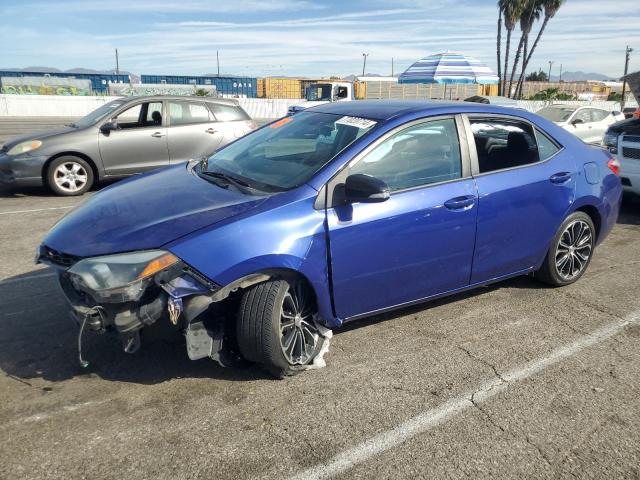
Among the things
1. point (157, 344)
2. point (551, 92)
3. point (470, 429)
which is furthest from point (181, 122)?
point (551, 92)

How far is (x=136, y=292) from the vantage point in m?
2.80

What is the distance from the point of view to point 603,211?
487cm

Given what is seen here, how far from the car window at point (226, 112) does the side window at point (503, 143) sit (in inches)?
244

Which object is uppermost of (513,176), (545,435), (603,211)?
(513,176)

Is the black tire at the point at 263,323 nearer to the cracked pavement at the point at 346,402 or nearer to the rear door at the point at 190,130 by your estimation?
the cracked pavement at the point at 346,402

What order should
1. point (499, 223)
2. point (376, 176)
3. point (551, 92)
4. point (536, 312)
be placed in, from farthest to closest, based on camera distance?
point (551, 92) < point (536, 312) < point (499, 223) < point (376, 176)

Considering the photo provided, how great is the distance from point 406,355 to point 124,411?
5.82ft

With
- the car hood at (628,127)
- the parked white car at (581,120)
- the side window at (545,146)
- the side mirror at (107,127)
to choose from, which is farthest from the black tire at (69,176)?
the parked white car at (581,120)

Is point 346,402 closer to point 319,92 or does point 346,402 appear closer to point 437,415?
point 437,415

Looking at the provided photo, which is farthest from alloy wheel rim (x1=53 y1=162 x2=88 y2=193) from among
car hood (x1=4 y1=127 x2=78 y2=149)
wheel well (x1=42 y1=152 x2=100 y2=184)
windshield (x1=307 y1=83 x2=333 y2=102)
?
windshield (x1=307 y1=83 x2=333 y2=102)

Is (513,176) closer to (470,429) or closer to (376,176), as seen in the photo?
(376,176)

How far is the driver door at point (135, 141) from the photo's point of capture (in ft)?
28.4

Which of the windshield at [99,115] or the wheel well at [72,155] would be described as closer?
the wheel well at [72,155]

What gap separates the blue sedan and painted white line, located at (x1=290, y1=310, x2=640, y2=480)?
2.43 feet
